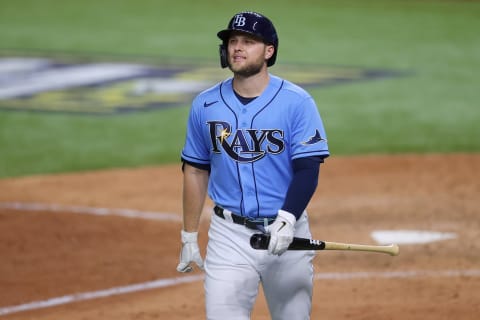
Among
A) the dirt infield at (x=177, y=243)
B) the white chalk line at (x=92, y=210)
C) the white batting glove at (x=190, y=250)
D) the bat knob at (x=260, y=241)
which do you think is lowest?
the white chalk line at (x=92, y=210)

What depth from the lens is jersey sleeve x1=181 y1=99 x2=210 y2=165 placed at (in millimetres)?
5801

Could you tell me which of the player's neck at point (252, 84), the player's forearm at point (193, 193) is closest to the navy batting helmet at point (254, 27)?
the player's neck at point (252, 84)

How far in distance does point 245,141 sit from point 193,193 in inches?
19.6

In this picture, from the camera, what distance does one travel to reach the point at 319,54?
787 inches

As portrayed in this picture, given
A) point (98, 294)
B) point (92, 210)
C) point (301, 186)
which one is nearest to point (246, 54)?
point (301, 186)

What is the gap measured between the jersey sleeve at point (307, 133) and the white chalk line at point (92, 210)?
4.83 meters

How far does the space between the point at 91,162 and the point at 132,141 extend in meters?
1.16

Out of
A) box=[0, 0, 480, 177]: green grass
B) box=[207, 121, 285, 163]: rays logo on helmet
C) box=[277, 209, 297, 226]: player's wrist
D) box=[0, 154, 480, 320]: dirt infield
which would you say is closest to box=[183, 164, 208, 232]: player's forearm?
box=[207, 121, 285, 163]: rays logo on helmet

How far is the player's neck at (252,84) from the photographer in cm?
570

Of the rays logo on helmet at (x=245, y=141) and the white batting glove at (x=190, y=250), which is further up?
the rays logo on helmet at (x=245, y=141)

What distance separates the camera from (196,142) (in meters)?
5.86

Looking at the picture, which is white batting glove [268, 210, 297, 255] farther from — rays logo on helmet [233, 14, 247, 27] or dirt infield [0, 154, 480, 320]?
dirt infield [0, 154, 480, 320]

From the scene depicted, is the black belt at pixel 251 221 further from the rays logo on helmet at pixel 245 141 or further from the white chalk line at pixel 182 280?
the white chalk line at pixel 182 280

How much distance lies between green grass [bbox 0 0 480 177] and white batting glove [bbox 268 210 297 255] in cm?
750
